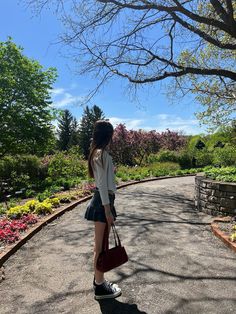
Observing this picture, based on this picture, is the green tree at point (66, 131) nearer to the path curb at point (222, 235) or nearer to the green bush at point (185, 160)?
the green bush at point (185, 160)

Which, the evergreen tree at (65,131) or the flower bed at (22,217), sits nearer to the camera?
the flower bed at (22,217)

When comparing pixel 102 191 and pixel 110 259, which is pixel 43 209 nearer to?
pixel 110 259

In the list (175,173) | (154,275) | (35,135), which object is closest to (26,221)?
(154,275)

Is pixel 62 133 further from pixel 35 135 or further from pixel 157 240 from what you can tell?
Result: pixel 157 240

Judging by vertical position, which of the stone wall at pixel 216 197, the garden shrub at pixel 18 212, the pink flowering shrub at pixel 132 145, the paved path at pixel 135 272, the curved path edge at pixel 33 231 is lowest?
the paved path at pixel 135 272

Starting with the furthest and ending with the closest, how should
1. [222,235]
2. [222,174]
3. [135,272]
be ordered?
[222,174] < [222,235] < [135,272]

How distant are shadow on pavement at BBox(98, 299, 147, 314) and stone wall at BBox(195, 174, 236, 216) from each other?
14.4 ft

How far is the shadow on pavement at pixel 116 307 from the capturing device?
11.4ft

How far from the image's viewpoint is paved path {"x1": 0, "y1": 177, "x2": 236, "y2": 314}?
11.9 ft

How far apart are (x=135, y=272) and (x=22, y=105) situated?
51.1ft

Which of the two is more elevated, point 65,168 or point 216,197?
point 65,168

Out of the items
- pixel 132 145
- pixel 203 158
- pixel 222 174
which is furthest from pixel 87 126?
pixel 222 174

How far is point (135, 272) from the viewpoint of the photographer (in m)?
4.51

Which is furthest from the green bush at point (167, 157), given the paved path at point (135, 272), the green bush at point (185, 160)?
the paved path at point (135, 272)
